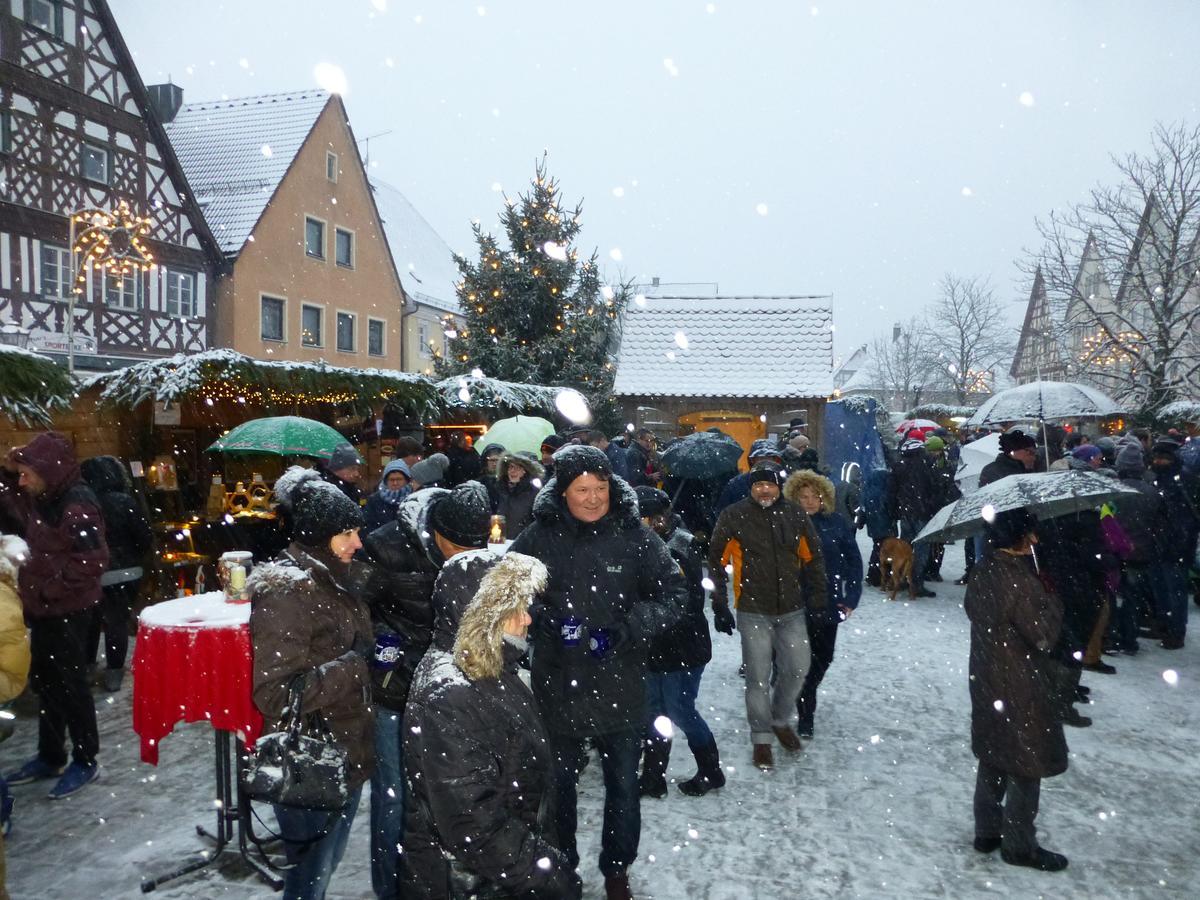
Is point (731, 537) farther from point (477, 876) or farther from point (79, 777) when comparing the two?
point (79, 777)

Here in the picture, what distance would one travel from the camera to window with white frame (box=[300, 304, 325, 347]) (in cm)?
2705

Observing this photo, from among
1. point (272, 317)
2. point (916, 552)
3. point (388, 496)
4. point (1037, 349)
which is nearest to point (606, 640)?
point (388, 496)

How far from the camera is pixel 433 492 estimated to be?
142 inches

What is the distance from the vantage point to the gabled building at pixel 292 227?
81.6 feet

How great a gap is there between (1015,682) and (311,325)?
26.5 metres

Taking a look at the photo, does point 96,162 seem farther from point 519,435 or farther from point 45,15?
point 519,435

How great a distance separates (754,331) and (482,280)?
6388mm

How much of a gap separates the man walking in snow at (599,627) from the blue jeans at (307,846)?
92cm

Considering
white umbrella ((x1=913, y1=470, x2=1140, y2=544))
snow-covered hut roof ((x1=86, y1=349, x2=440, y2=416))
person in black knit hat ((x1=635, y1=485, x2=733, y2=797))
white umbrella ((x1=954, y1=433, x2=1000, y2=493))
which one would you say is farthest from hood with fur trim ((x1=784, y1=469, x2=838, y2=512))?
snow-covered hut roof ((x1=86, y1=349, x2=440, y2=416))

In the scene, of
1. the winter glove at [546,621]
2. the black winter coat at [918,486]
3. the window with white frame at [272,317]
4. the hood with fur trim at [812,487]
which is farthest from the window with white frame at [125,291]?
the winter glove at [546,621]

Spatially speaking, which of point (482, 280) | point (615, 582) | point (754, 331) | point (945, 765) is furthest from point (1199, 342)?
point (615, 582)

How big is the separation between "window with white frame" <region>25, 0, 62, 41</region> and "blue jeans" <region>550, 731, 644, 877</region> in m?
21.4

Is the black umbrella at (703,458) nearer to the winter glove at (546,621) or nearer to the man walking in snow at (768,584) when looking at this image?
the man walking in snow at (768,584)

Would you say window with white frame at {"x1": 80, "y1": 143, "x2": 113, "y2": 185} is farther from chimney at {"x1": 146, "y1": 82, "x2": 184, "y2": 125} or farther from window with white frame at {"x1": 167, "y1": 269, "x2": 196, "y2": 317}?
chimney at {"x1": 146, "y1": 82, "x2": 184, "y2": 125}
